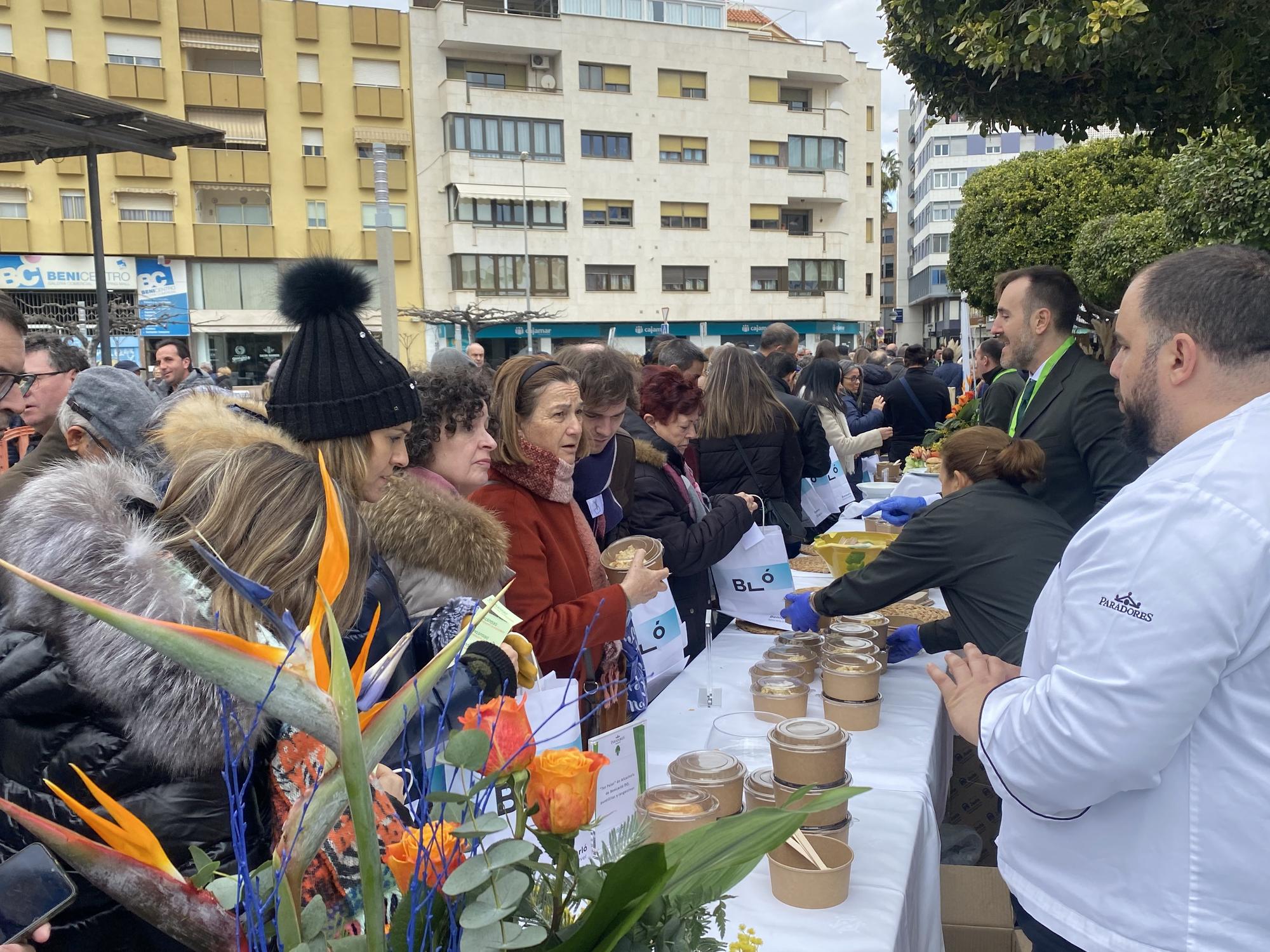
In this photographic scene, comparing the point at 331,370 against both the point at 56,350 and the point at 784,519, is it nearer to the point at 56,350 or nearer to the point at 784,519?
the point at 56,350

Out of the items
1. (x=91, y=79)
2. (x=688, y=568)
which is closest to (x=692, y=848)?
(x=688, y=568)

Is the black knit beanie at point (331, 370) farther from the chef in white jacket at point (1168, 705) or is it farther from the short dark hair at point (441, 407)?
the chef in white jacket at point (1168, 705)

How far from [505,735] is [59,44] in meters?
32.3

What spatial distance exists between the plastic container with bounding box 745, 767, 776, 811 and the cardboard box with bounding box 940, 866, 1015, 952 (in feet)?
2.55

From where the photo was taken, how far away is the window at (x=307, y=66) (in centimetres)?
2766

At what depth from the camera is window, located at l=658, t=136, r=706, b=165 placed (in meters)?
31.9

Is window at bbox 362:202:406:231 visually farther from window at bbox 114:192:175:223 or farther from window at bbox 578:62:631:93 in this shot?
window at bbox 578:62:631:93

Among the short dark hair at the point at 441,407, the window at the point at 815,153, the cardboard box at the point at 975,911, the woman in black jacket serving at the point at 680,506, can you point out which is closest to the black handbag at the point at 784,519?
the woman in black jacket serving at the point at 680,506

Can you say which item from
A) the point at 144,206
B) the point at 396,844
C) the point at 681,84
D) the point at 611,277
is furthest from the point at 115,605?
the point at 681,84

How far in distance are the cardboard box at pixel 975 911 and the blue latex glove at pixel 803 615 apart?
86cm

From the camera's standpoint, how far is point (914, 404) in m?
8.31

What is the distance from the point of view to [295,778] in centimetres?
117

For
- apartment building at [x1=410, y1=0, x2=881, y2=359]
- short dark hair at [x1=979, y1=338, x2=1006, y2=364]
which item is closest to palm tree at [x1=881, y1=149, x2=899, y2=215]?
apartment building at [x1=410, y1=0, x2=881, y2=359]

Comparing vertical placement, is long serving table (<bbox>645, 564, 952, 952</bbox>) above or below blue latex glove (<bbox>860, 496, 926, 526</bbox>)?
below
